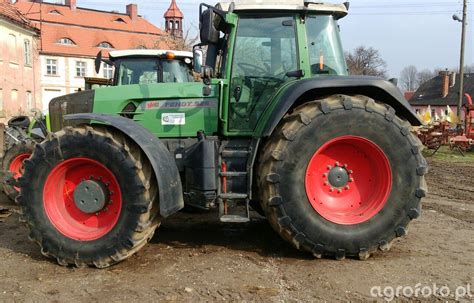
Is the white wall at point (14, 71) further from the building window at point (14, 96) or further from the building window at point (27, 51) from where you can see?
the building window at point (27, 51)

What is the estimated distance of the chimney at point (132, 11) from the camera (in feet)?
181

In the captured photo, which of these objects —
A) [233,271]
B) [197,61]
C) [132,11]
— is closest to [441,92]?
[132,11]

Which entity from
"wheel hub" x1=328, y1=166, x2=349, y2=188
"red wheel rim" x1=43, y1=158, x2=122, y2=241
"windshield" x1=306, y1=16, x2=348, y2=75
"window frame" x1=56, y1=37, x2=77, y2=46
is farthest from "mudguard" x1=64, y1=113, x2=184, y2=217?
"window frame" x1=56, y1=37, x2=77, y2=46

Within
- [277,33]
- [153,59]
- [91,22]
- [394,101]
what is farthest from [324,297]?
[91,22]

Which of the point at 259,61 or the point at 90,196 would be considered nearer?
the point at 90,196

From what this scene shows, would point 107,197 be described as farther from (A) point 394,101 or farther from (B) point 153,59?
(B) point 153,59

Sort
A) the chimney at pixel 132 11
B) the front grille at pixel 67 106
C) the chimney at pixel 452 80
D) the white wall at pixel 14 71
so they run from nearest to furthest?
the front grille at pixel 67 106
the white wall at pixel 14 71
the chimney at pixel 132 11
the chimney at pixel 452 80

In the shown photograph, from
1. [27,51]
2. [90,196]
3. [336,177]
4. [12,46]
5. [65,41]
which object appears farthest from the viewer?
[65,41]

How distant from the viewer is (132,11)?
55.4 m

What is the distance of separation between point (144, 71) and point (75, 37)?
42660mm

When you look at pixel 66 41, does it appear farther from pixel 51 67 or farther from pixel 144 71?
pixel 144 71

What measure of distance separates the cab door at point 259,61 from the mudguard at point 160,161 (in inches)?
36.5

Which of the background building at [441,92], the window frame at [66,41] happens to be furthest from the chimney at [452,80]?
the window frame at [66,41]

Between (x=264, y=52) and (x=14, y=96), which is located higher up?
(x=14, y=96)
